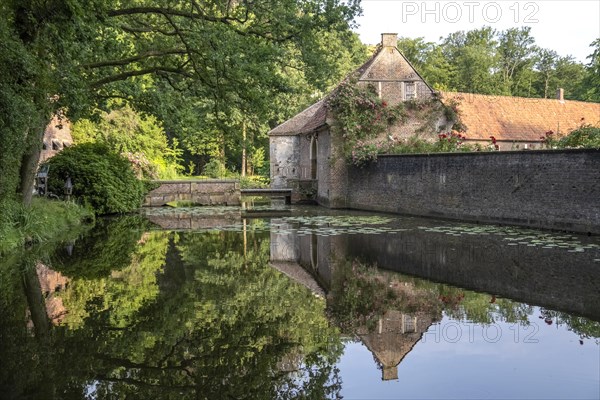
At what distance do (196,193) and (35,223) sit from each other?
16427mm

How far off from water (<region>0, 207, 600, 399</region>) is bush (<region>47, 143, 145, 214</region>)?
33.0ft

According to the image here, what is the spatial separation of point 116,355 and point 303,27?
12.5 m

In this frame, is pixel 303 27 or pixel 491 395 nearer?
pixel 491 395

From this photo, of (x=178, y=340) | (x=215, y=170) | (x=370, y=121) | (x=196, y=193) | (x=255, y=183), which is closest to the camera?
(x=178, y=340)

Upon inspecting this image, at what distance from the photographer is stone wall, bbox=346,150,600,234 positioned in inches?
576

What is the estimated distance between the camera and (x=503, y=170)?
56.7ft

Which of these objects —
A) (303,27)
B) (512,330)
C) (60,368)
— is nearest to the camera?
(60,368)

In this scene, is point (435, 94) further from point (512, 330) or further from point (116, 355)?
point (116, 355)

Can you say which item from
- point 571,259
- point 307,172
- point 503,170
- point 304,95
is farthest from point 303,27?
point 304,95

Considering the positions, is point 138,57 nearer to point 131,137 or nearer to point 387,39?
point 387,39

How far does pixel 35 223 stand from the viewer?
13859 millimetres

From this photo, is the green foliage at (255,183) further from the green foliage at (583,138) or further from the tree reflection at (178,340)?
the tree reflection at (178,340)

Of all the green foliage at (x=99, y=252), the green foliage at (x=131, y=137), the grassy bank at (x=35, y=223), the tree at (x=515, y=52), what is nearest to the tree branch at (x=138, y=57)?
the grassy bank at (x=35, y=223)

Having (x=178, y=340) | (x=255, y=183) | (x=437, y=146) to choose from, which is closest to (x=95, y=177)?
(x=437, y=146)
